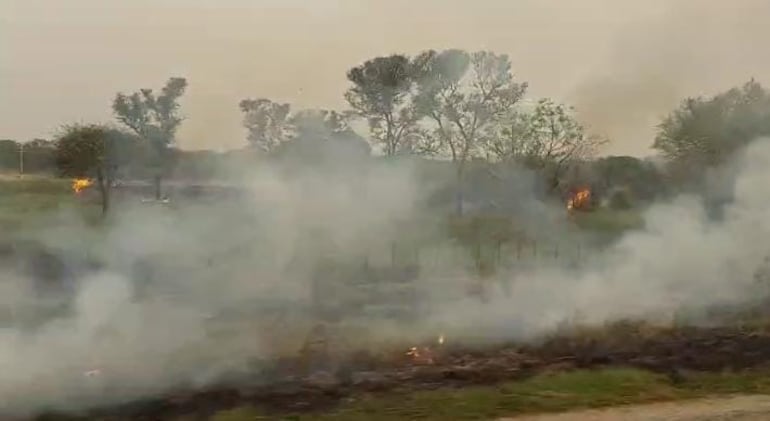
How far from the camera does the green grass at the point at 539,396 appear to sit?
1327cm

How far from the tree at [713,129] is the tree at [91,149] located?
16.0 meters

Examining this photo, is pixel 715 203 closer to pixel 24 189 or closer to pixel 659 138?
pixel 659 138

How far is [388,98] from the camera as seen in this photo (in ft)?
105

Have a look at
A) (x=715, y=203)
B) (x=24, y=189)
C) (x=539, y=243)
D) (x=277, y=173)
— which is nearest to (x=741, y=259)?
(x=715, y=203)

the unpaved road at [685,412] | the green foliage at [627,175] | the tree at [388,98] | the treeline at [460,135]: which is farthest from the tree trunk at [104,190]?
the green foliage at [627,175]

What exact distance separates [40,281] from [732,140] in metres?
20.7

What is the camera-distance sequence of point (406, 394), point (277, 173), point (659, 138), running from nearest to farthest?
point (406, 394)
point (277, 173)
point (659, 138)

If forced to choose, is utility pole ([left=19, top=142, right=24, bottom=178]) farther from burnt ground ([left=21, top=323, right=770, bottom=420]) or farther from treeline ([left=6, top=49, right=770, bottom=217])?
burnt ground ([left=21, top=323, right=770, bottom=420])

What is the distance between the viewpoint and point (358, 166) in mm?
23750

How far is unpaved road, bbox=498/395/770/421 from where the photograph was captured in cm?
1326

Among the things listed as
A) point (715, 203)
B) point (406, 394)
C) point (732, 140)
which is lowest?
point (406, 394)

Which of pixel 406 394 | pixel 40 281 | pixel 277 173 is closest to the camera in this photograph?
pixel 406 394

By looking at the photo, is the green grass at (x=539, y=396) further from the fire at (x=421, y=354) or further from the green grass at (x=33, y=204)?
the green grass at (x=33, y=204)

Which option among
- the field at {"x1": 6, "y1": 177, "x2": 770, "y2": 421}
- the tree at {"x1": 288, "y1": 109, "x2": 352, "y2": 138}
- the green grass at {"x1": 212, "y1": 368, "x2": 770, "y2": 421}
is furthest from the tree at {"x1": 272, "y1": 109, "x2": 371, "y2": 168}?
the green grass at {"x1": 212, "y1": 368, "x2": 770, "y2": 421}
